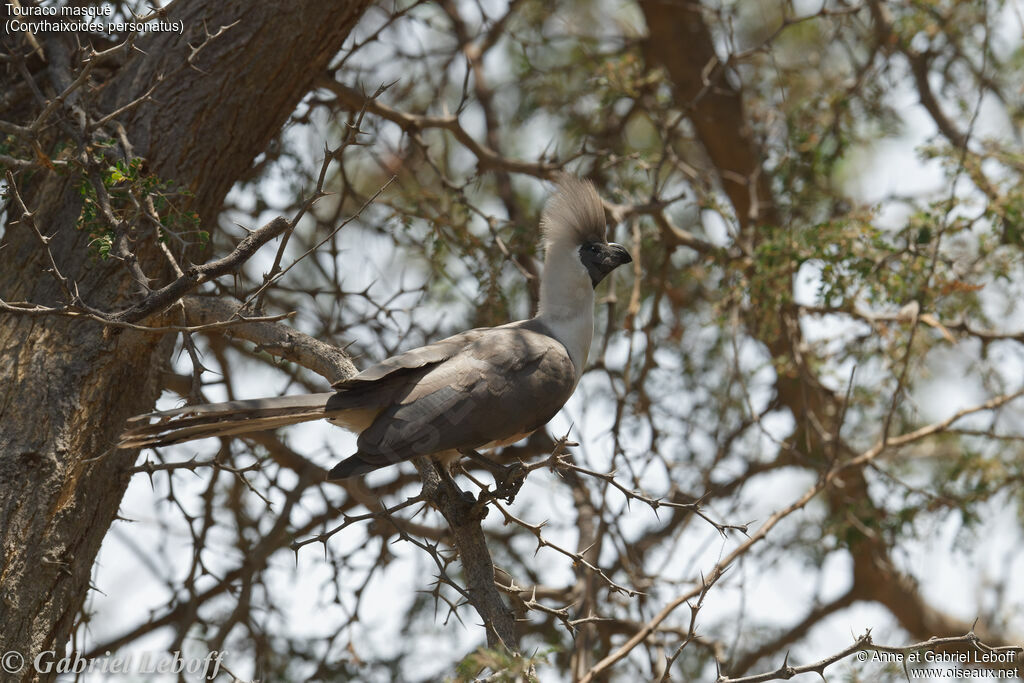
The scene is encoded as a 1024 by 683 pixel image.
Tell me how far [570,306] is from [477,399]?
986 millimetres

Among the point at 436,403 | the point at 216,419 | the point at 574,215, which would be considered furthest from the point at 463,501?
the point at 574,215

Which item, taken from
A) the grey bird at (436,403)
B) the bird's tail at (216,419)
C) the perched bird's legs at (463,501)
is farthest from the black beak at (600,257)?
the bird's tail at (216,419)

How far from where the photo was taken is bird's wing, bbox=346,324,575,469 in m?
3.23

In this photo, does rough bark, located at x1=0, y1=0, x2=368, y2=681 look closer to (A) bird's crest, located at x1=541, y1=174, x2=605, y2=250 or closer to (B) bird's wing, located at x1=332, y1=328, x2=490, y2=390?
(B) bird's wing, located at x1=332, y1=328, x2=490, y2=390

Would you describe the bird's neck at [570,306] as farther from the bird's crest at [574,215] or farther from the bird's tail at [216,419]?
the bird's tail at [216,419]

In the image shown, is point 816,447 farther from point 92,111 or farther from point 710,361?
point 92,111

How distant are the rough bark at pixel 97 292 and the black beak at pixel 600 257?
1519 mm

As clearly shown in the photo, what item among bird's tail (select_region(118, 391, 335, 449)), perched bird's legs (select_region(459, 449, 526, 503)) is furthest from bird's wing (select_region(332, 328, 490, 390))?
perched bird's legs (select_region(459, 449, 526, 503))

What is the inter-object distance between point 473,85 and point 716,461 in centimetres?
333

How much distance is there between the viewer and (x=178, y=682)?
4.02 metres

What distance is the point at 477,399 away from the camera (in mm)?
3420

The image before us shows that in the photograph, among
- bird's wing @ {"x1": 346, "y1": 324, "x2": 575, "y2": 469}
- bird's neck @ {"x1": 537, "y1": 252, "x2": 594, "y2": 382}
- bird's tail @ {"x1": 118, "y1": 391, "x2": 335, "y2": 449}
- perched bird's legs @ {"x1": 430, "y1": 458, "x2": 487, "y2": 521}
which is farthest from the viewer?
bird's neck @ {"x1": 537, "y1": 252, "x2": 594, "y2": 382}

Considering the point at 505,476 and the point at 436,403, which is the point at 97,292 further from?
the point at 505,476

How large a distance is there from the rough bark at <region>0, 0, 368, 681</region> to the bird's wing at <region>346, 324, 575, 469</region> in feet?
3.61
